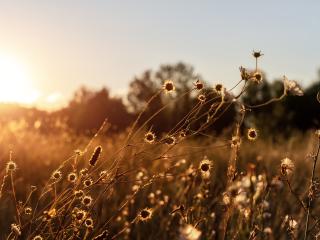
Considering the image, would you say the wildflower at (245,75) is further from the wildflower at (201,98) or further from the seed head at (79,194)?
the seed head at (79,194)

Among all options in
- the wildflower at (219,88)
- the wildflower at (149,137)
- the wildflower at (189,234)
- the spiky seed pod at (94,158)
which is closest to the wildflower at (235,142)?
the wildflower at (219,88)

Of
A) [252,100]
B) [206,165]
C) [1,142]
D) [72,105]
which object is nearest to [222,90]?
[206,165]

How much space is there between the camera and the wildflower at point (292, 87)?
84.2 inches

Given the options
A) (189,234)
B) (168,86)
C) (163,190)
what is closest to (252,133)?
(168,86)

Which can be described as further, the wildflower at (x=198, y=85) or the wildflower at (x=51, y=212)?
A: the wildflower at (x=198, y=85)

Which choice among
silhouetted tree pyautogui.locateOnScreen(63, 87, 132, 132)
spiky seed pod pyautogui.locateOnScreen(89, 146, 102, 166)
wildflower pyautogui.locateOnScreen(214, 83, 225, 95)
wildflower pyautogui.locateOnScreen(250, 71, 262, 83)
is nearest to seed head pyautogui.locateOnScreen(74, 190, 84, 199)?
spiky seed pod pyautogui.locateOnScreen(89, 146, 102, 166)

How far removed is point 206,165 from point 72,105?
119 ft

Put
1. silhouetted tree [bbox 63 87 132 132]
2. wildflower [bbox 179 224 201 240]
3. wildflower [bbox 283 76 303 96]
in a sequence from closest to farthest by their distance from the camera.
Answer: wildflower [bbox 179 224 201 240], wildflower [bbox 283 76 303 96], silhouetted tree [bbox 63 87 132 132]

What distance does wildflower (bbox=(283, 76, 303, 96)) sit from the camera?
7.02 ft

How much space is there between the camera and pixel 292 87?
2176 millimetres

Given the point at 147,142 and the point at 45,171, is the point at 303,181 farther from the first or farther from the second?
the point at 147,142

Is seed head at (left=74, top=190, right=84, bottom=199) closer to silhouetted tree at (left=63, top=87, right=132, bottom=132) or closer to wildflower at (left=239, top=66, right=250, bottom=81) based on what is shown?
wildflower at (left=239, top=66, right=250, bottom=81)

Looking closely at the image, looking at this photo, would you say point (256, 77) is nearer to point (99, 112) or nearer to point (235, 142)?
point (235, 142)

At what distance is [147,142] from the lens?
7.52 ft
